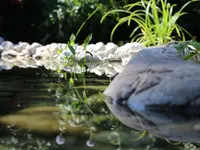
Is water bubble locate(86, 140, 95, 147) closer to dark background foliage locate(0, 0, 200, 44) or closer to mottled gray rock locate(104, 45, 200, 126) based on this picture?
mottled gray rock locate(104, 45, 200, 126)

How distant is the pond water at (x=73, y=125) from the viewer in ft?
5.72

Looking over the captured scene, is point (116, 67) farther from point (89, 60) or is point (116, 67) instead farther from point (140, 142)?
point (140, 142)

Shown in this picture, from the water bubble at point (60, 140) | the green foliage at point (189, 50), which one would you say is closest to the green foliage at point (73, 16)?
the green foliage at point (189, 50)

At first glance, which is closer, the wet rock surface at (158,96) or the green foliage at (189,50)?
the wet rock surface at (158,96)

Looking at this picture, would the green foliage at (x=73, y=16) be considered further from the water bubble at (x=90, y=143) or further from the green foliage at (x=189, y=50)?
the water bubble at (x=90, y=143)

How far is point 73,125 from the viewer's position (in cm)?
206

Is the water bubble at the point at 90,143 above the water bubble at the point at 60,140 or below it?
above

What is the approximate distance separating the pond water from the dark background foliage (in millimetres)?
3883

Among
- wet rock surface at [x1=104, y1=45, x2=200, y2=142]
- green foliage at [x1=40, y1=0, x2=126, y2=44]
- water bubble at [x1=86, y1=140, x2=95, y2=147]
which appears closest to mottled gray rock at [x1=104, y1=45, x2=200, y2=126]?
wet rock surface at [x1=104, y1=45, x2=200, y2=142]

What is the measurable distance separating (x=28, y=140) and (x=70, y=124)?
0.30 m

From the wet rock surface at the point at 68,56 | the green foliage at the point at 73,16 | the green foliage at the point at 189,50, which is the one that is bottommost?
the wet rock surface at the point at 68,56

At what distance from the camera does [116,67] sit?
434 cm

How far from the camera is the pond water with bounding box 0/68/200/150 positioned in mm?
1744

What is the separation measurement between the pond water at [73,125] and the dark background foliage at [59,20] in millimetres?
3883
